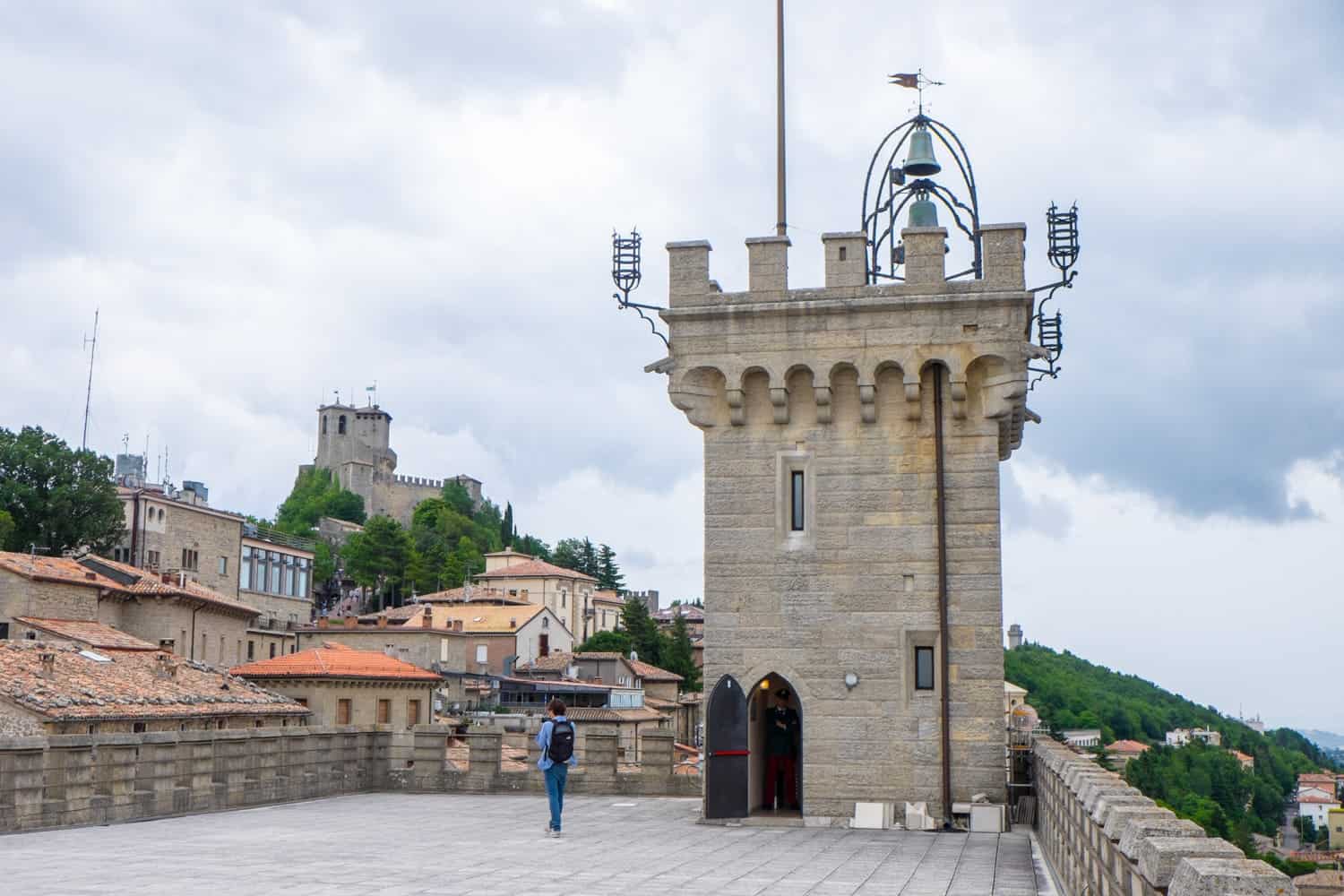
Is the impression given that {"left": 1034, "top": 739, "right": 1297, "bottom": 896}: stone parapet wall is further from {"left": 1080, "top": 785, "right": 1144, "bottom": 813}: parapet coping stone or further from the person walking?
the person walking

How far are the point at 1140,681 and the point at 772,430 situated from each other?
17650cm

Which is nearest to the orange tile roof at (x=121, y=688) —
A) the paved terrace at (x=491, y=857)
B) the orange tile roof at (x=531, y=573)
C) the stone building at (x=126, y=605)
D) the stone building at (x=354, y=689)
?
→ the stone building at (x=354, y=689)

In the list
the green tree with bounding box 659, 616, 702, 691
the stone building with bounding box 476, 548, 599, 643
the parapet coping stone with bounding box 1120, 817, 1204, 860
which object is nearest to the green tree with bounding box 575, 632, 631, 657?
the green tree with bounding box 659, 616, 702, 691

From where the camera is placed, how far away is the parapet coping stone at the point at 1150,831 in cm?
584

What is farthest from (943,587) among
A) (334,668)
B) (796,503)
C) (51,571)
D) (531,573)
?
(531,573)

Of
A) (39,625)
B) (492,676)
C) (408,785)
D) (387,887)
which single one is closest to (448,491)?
(492,676)

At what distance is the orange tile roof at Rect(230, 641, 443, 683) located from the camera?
43.8m

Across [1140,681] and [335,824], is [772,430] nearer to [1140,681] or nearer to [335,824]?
[335,824]

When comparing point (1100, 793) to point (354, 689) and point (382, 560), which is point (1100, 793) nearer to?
point (354, 689)

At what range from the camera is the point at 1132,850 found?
5.92m

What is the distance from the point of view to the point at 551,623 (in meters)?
91.9

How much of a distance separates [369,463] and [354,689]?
403ft

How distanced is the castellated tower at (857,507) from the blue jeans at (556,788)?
308 centimetres

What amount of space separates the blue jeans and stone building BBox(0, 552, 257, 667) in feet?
110
